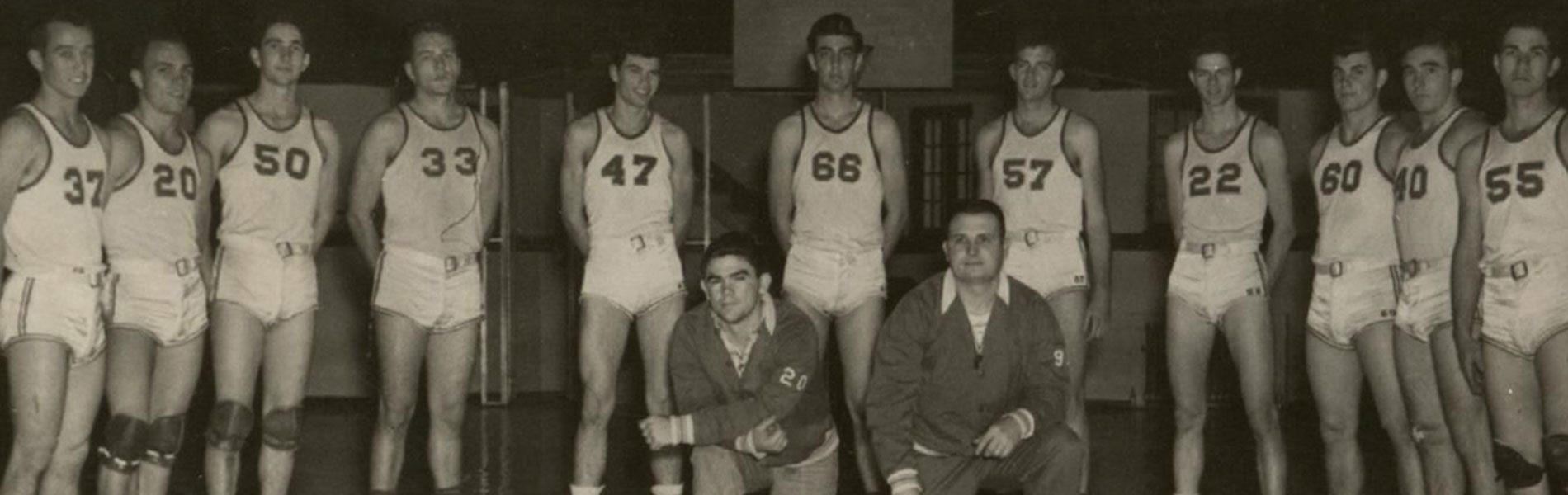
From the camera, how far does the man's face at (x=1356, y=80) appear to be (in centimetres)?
731

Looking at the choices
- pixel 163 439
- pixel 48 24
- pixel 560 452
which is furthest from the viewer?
pixel 560 452

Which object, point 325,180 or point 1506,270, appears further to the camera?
point 325,180

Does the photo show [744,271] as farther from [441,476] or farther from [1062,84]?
[1062,84]

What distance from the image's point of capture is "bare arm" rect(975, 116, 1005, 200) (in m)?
7.86

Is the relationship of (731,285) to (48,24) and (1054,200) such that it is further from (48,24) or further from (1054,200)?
(48,24)

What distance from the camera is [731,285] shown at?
6.36 meters

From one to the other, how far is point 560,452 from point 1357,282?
14.5 feet

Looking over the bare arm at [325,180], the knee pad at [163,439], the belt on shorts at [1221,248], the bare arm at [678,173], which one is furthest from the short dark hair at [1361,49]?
the knee pad at [163,439]

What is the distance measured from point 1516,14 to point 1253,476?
3198 mm

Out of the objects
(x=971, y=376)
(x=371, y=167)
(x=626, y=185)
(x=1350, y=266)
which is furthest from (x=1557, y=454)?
(x=371, y=167)

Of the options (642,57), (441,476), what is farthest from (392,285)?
(642,57)

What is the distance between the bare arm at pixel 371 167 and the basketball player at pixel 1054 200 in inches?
88.1

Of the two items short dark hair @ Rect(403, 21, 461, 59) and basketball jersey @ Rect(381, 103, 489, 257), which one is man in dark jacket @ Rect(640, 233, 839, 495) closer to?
basketball jersey @ Rect(381, 103, 489, 257)

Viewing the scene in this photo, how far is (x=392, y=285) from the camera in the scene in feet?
24.1
